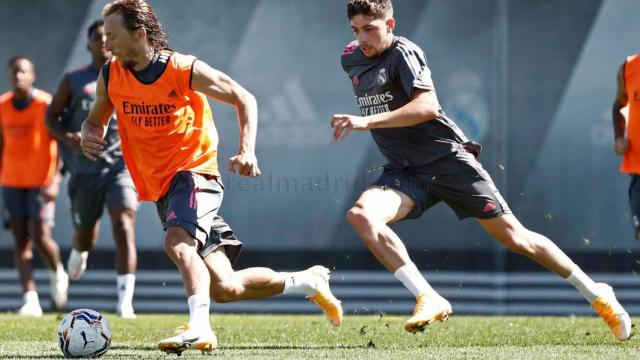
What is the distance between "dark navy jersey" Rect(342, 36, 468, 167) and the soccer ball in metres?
1.92

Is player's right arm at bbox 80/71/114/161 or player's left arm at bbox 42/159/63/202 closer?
player's right arm at bbox 80/71/114/161

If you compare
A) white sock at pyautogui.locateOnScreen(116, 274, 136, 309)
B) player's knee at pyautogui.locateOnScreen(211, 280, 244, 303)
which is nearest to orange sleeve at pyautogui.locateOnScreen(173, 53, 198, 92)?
player's knee at pyautogui.locateOnScreen(211, 280, 244, 303)

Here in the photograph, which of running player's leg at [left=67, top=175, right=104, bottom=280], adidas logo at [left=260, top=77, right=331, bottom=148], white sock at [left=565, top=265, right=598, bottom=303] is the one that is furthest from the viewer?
adidas logo at [left=260, top=77, right=331, bottom=148]

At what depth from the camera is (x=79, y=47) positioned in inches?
478

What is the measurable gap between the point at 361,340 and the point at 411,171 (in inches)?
40.6

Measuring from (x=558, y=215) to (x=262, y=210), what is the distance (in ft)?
9.12

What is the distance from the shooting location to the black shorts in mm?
6820

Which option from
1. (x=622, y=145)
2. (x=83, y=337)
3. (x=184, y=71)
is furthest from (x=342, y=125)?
(x=622, y=145)

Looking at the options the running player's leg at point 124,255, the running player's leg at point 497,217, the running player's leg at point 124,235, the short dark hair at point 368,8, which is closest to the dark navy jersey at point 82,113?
the running player's leg at point 124,235

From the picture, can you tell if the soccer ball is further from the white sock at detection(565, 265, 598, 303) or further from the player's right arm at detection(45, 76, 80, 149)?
the player's right arm at detection(45, 76, 80, 149)

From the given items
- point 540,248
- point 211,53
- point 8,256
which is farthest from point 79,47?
point 540,248

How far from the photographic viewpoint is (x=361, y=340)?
23.3ft

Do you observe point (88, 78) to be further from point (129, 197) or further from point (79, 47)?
point (79, 47)

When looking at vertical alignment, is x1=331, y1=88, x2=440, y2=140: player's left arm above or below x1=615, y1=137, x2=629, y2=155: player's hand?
above
